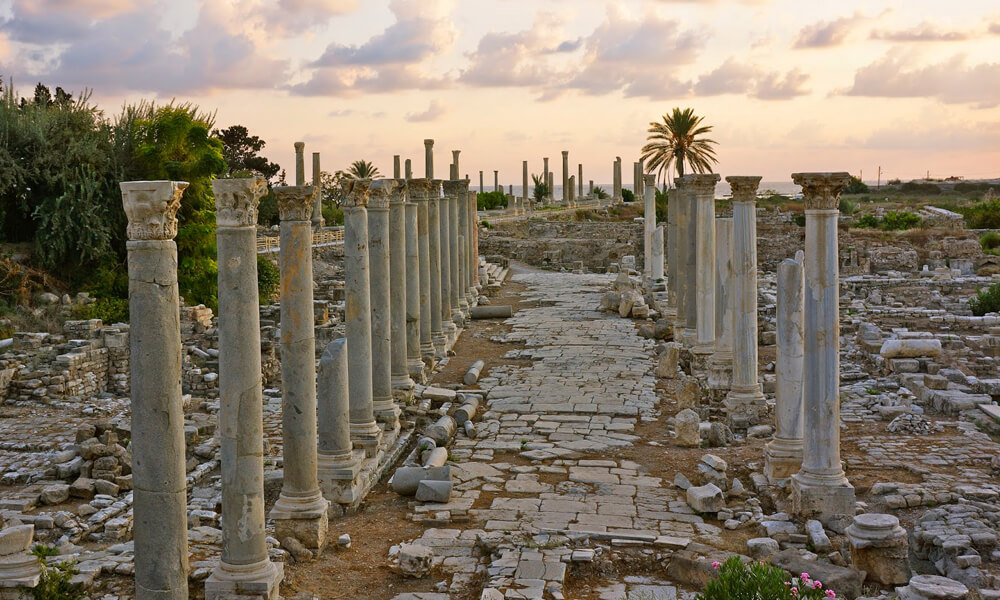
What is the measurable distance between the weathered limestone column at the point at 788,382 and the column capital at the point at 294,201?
5.60m

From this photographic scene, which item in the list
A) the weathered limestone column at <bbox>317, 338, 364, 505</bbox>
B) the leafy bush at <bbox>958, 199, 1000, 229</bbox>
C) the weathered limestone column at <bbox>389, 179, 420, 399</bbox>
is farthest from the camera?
the leafy bush at <bbox>958, 199, 1000, 229</bbox>

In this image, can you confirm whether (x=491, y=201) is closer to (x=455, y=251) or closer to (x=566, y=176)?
(x=566, y=176)

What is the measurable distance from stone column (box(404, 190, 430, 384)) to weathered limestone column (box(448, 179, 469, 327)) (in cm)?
584

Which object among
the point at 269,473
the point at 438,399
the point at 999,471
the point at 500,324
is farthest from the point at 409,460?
the point at 500,324

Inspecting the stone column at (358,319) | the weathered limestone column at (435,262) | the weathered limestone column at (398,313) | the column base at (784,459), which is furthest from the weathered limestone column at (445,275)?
the column base at (784,459)

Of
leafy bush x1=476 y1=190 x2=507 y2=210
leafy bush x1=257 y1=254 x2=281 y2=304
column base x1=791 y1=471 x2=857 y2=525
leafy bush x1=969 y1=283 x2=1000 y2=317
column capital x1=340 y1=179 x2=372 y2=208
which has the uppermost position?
leafy bush x1=476 y1=190 x2=507 y2=210

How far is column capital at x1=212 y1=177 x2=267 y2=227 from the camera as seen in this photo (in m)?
7.61

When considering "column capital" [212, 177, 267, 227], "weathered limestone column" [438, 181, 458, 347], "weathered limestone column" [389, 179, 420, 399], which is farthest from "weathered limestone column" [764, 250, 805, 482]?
"weathered limestone column" [438, 181, 458, 347]

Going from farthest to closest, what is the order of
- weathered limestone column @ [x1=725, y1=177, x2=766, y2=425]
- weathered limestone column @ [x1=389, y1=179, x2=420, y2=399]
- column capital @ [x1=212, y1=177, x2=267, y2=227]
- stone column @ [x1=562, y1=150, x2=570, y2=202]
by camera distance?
stone column @ [x1=562, y1=150, x2=570, y2=202] < weathered limestone column @ [x1=389, y1=179, x2=420, y2=399] < weathered limestone column @ [x1=725, y1=177, x2=766, y2=425] < column capital @ [x1=212, y1=177, x2=267, y2=227]

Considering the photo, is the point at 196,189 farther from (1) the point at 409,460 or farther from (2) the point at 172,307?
(2) the point at 172,307

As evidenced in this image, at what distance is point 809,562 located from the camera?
8.48m

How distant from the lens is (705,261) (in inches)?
711

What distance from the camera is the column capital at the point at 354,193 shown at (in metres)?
11.7

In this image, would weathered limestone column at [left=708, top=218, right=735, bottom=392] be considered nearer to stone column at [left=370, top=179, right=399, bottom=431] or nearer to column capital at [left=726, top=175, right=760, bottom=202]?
column capital at [left=726, top=175, right=760, bottom=202]
